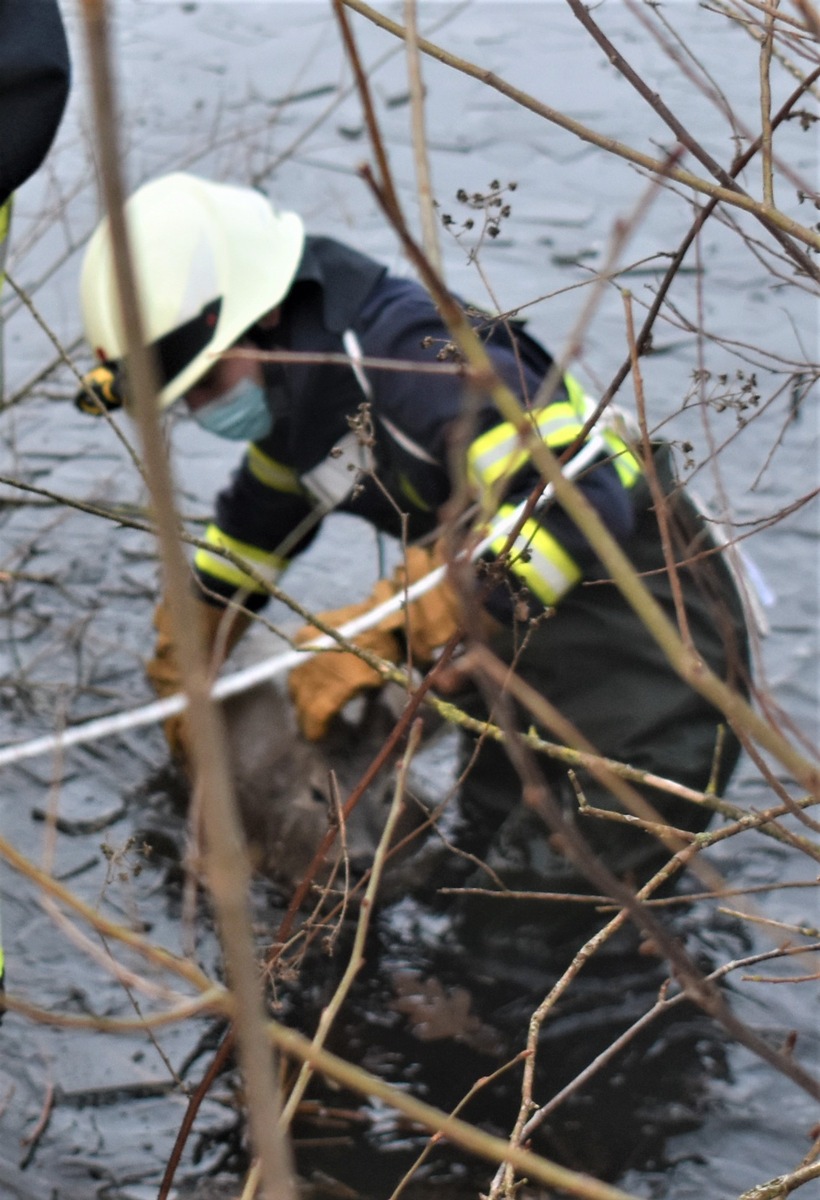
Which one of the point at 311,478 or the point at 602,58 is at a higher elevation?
the point at 602,58

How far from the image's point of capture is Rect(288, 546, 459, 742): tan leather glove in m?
3.15

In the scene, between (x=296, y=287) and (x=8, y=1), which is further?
(x=296, y=287)

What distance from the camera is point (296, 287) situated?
3223 mm

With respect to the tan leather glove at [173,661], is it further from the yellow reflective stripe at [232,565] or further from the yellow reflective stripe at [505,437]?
the yellow reflective stripe at [505,437]

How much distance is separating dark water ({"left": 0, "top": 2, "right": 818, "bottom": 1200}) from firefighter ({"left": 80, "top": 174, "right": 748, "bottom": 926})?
27cm

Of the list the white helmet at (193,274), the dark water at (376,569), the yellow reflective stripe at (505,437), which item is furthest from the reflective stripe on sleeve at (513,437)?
the white helmet at (193,274)

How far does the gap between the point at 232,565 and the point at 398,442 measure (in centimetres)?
95

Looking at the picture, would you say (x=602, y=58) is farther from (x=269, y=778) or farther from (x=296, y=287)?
(x=269, y=778)

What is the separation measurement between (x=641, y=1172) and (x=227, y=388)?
2.02 metres

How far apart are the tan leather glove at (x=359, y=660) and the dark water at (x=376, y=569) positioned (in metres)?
0.57

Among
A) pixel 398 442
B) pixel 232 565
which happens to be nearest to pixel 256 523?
pixel 232 565

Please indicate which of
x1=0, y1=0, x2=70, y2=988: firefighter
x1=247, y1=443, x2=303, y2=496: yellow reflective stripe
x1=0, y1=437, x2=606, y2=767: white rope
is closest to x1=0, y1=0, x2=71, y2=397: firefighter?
x1=0, y1=0, x2=70, y2=988: firefighter

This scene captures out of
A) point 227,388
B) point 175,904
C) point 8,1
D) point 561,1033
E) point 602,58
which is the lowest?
point 561,1033

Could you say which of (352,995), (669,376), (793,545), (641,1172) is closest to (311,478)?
(352,995)
